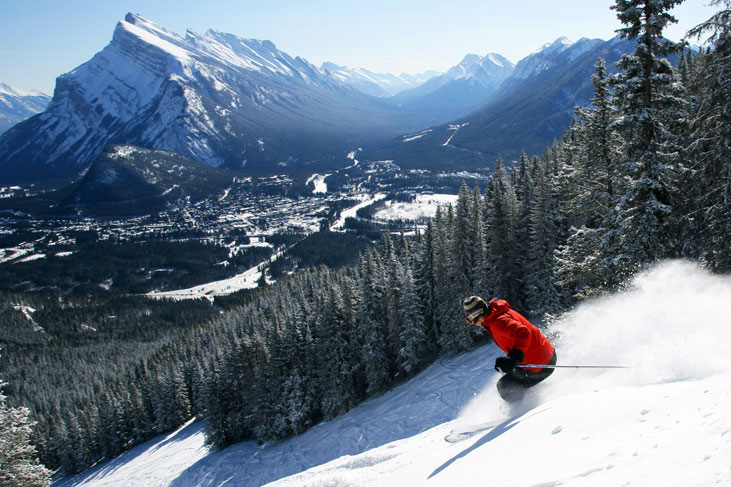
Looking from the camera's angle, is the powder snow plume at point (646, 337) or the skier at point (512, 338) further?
the skier at point (512, 338)

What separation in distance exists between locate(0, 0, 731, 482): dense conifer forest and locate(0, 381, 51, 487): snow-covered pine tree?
A: 83.2 feet

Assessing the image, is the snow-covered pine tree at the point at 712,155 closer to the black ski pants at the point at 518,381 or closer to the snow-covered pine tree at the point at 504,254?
the black ski pants at the point at 518,381

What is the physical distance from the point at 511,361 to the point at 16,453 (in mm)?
21140

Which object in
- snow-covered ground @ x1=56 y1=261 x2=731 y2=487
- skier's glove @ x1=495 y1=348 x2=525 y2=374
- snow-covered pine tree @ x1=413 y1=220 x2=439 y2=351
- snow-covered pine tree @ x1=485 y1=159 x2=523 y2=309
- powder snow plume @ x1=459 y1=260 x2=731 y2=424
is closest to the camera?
snow-covered ground @ x1=56 y1=261 x2=731 y2=487

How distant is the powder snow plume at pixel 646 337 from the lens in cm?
840

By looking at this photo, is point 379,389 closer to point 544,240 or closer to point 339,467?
point 544,240

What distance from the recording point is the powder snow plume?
840 cm

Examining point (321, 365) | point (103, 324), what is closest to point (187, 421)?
point (321, 365)

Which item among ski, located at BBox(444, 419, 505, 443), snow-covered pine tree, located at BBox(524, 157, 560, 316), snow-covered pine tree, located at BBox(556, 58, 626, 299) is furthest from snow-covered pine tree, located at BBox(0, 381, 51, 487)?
snow-covered pine tree, located at BBox(524, 157, 560, 316)

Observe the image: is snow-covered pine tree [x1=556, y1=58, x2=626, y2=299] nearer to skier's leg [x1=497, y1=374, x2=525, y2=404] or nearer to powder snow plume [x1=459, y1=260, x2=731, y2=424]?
powder snow plume [x1=459, y1=260, x2=731, y2=424]

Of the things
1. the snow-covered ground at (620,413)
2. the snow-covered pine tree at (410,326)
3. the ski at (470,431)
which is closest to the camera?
the snow-covered ground at (620,413)

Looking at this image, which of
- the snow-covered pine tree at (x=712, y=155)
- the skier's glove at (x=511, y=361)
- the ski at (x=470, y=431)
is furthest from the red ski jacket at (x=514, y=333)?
the snow-covered pine tree at (x=712, y=155)

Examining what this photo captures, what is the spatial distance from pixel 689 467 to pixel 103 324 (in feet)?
689

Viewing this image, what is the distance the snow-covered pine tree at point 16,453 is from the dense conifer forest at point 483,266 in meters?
25.4
